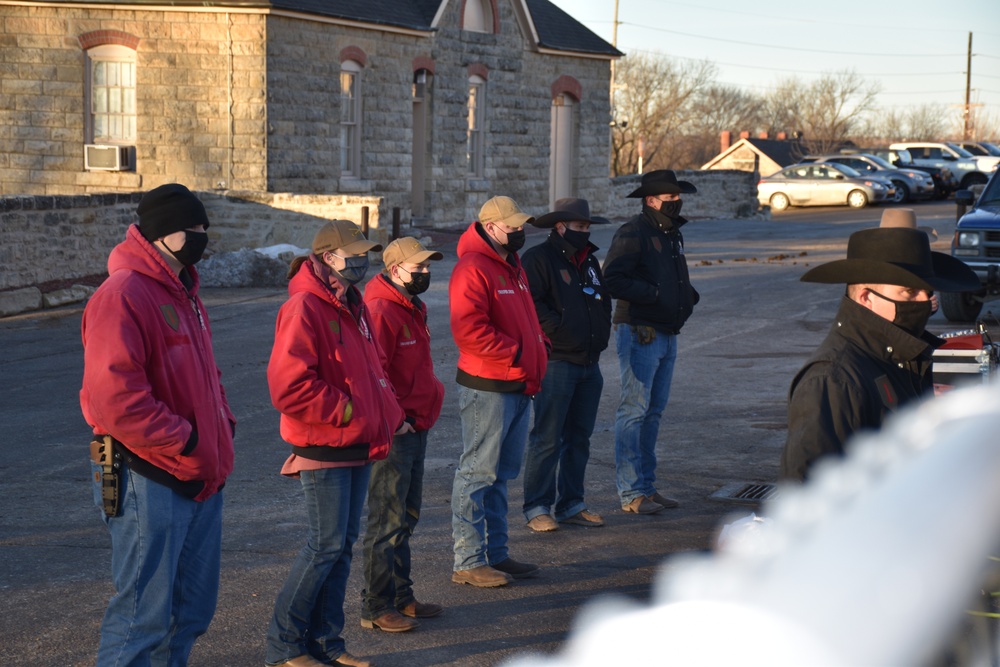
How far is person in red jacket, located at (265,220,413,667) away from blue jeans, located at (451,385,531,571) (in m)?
1.32

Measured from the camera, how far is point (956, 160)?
1768 inches

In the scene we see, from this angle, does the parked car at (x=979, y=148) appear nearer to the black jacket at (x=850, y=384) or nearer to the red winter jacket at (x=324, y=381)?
the red winter jacket at (x=324, y=381)

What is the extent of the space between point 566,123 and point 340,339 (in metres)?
28.7

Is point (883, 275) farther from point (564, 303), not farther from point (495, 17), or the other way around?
point (495, 17)

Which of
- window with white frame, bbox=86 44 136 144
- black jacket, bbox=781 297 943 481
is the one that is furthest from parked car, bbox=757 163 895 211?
black jacket, bbox=781 297 943 481

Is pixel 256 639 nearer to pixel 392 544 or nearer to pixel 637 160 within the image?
pixel 392 544

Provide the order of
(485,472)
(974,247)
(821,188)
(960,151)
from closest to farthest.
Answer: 1. (485,472)
2. (974,247)
3. (821,188)
4. (960,151)

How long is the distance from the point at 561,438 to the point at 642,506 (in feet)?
2.70

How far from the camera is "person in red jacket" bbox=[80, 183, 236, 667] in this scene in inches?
162

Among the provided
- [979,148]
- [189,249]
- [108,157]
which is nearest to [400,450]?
[189,249]

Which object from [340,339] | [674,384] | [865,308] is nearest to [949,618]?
[865,308]

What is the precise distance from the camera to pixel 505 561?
6.60 meters

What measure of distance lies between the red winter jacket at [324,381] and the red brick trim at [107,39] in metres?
20.8

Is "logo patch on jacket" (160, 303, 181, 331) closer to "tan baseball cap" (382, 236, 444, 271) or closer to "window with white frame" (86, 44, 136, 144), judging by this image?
"tan baseball cap" (382, 236, 444, 271)
